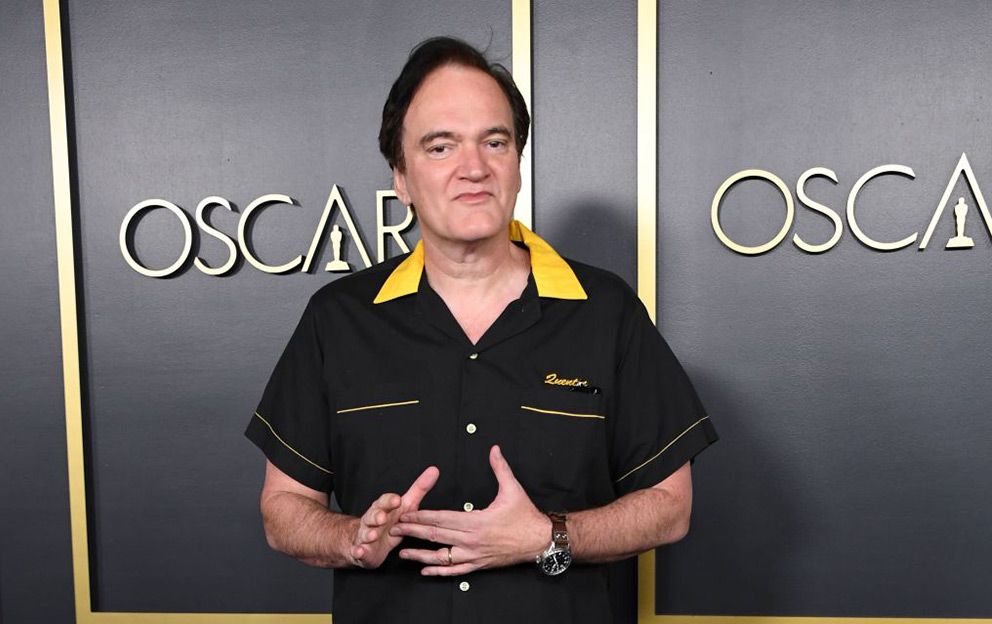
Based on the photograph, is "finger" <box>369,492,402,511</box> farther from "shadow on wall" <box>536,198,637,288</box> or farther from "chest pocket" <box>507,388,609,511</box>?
"shadow on wall" <box>536,198,637,288</box>

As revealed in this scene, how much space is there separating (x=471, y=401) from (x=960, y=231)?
152 centimetres

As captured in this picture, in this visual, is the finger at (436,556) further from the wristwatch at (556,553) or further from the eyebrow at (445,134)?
the eyebrow at (445,134)

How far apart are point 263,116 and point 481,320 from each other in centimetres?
118

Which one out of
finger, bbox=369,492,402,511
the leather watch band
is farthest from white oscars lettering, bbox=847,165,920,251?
finger, bbox=369,492,402,511

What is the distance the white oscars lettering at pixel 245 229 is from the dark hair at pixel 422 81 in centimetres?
82

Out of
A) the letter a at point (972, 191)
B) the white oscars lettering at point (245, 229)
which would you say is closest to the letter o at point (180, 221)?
the white oscars lettering at point (245, 229)

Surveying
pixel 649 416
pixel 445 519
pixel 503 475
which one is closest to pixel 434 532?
pixel 445 519

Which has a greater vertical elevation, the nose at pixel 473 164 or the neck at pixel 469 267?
the nose at pixel 473 164

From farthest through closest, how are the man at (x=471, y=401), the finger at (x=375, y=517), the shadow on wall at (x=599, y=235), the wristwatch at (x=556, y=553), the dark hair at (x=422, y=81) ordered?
the shadow on wall at (x=599, y=235)
the dark hair at (x=422, y=81)
the man at (x=471, y=401)
the wristwatch at (x=556, y=553)
the finger at (x=375, y=517)

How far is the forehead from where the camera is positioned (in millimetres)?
1582

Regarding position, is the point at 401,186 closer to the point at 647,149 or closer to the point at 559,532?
the point at 559,532

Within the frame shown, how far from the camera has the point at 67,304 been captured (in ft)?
8.29

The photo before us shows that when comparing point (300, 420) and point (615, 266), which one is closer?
point (300, 420)

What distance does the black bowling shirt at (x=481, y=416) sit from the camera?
1.55 metres
